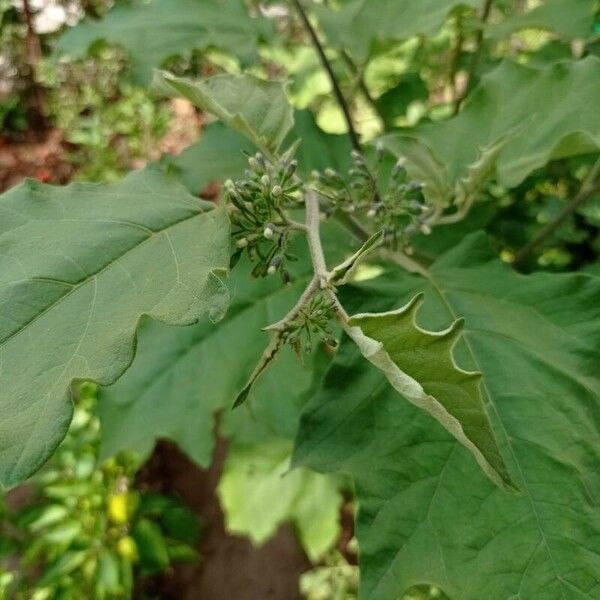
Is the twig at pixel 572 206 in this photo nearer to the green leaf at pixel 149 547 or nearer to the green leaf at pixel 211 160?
the green leaf at pixel 211 160

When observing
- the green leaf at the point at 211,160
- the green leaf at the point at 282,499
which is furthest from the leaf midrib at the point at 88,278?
the green leaf at the point at 282,499

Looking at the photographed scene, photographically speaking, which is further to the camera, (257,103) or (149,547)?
(149,547)

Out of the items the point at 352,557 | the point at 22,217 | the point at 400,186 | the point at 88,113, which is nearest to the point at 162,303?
the point at 22,217

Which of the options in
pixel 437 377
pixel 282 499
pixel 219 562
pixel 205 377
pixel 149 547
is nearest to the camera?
pixel 437 377

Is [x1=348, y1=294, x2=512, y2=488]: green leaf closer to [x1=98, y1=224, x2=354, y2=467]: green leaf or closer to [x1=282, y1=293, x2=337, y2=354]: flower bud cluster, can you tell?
[x1=282, y1=293, x2=337, y2=354]: flower bud cluster

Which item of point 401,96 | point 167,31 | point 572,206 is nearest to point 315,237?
point 572,206

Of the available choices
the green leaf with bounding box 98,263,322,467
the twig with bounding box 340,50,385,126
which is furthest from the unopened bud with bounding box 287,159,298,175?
the twig with bounding box 340,50,385,126

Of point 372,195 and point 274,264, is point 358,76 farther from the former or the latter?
point 274,264
